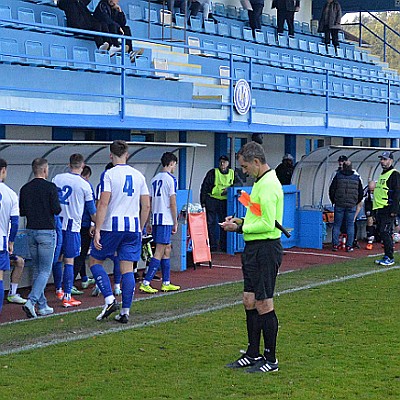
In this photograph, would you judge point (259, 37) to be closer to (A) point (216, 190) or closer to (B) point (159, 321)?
(A) point (216, 190)

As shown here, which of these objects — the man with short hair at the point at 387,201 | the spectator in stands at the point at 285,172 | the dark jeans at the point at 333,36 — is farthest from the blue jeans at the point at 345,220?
the dark jeans at the point at 333,36

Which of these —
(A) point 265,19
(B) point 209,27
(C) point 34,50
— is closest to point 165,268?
(C) point 34,50

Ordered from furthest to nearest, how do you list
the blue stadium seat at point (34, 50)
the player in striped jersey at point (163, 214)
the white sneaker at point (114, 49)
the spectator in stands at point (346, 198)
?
1. the spectator in stands at point (346, 198)
2. the white sneaker at point (114, 49)
3. the blue stadium seat at point (34, 50)
4. the player in striped jersey at point (163, 214)

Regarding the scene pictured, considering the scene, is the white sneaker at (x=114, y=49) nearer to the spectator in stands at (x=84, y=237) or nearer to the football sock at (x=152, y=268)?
the spectator in stands at (x=84, y=237)

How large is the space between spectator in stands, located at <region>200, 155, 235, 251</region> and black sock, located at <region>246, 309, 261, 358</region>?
9.80m

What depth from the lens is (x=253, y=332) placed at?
8.15 m

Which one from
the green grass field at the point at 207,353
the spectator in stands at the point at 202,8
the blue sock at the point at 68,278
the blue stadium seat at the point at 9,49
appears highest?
the spectator in stands at the point at 202,8

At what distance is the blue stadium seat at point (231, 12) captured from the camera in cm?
2632

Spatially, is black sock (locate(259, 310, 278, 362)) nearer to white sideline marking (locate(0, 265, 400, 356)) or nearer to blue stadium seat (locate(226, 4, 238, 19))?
white sideline marking (locate(0, 265, 400, 356))

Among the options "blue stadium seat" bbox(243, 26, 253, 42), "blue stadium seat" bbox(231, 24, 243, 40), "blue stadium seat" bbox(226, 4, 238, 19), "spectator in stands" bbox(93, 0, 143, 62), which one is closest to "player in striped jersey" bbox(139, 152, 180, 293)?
"spectator in stands" bbox(93, 0, 143, 62)

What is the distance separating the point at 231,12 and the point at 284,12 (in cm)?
191

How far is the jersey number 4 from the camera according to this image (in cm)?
1040

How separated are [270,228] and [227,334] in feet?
7.16

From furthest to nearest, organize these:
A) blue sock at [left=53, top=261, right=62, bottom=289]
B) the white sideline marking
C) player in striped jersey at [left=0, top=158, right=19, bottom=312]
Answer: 1. blue sock at [left=53, top=261, right=62, bottom=289]
2. player in striped jersey at [left=0, top=158, right=19, bottom=312]
3. the white sideline marking
